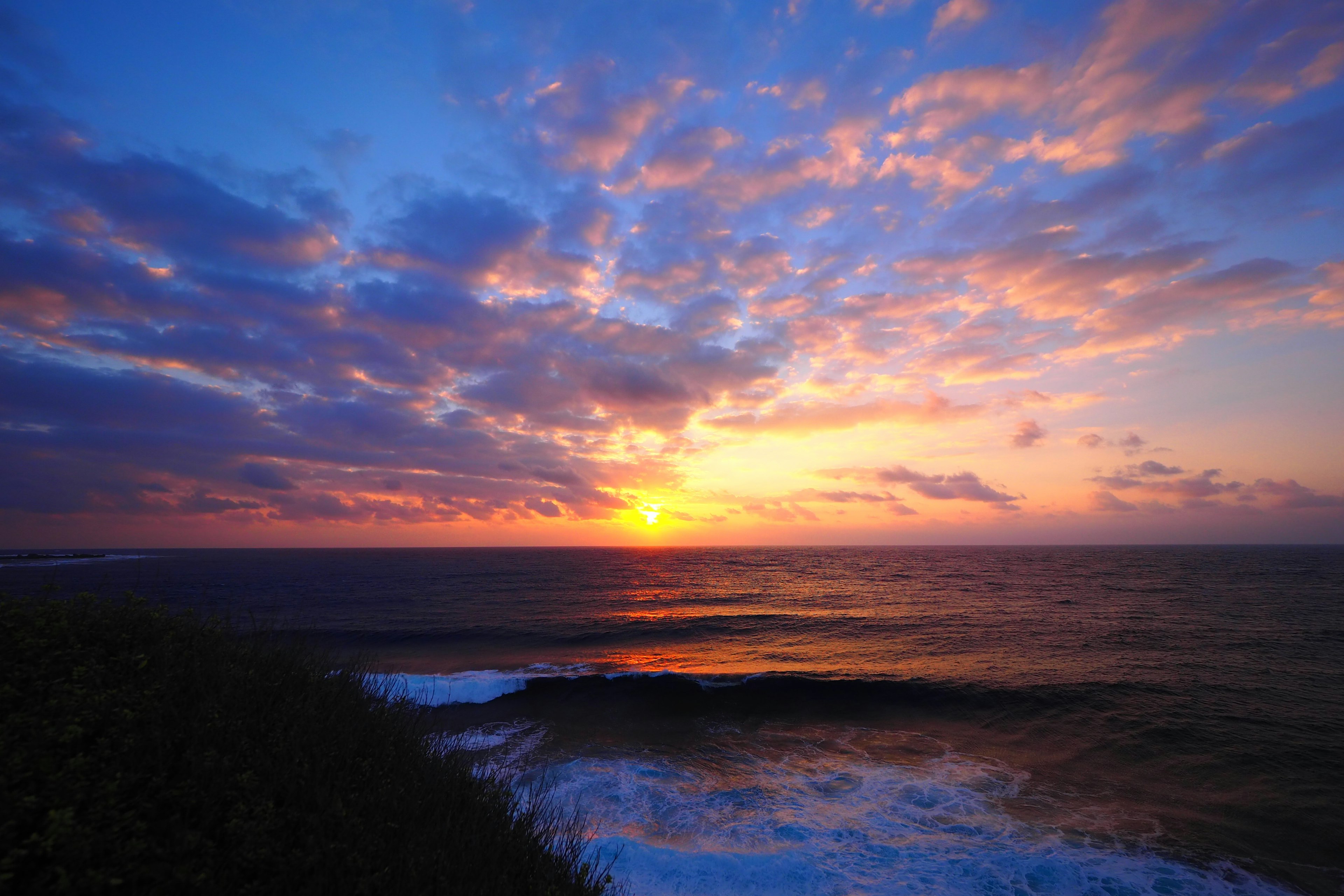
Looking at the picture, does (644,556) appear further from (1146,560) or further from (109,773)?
(109,773)

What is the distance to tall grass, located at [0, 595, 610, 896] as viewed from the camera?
11.6 ft

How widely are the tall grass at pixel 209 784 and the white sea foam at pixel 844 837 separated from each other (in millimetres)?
4224

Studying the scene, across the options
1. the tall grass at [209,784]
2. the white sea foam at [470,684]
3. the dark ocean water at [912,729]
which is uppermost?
the tall grass at [209,784]

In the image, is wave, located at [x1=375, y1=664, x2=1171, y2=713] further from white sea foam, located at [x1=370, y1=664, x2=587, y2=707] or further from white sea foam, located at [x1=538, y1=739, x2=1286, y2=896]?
white sea foam, located at [x1=538, y1=739, x2=1286, y2=896]

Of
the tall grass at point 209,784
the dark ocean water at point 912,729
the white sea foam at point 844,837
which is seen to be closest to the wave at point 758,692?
the dark ocean water at point 912,729

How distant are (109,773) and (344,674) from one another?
A: 3.58 m

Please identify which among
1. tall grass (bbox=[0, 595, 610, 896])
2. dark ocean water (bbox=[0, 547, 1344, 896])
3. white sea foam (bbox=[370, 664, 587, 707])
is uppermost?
tall grass (bbox=[0, 595, 610, 896])

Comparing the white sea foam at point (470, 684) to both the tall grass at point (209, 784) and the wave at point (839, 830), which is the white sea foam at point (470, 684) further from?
the tall grass at point (209, 784)

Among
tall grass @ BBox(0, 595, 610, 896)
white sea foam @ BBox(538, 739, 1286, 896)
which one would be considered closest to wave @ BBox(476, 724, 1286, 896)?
white sea foam @ BBox(538, 739, 1286, 896)

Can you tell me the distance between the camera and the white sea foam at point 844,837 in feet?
34.6

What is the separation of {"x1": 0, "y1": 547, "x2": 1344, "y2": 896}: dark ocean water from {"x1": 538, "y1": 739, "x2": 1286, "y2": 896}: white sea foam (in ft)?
0.21

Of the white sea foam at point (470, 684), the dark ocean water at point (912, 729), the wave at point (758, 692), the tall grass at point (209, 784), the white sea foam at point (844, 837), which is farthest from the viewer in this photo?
the white sea foam at point (470, 684)

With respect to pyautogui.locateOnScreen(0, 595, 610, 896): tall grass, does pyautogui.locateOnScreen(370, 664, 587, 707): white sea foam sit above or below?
below

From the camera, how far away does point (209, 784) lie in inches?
170
